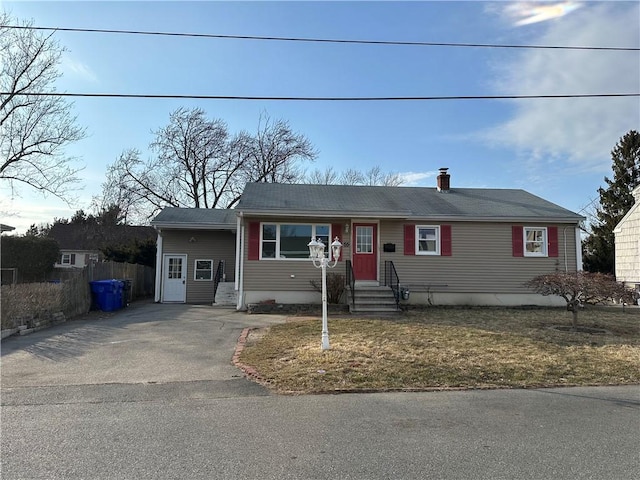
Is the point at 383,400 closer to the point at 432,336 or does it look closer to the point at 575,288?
the point at 432,336

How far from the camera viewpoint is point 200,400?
5172mm

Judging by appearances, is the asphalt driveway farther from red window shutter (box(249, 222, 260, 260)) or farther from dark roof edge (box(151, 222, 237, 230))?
dark roof edge (box(151, 222, 237, 230))

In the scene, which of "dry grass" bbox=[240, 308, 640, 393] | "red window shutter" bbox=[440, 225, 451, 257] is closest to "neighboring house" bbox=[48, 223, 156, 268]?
"red window shutter" bbox=[440, 225, 451, 257]

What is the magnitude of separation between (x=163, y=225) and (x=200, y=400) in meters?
13.0

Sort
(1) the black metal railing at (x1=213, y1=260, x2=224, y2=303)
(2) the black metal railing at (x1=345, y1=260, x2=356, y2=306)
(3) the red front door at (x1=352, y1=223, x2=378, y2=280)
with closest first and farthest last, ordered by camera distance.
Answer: (2) the black metal railing at (x1=345, y1=260, x2=356, y2=306) → (3) the red front door at (x1=352, y1=223, x2=378, y2=280) → (1) the black metal railing at (x1=213, y1=260, x2=224, y2=303)

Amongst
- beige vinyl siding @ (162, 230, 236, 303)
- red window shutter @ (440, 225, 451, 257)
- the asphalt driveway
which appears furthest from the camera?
beige vinyl siding @ (162, 230, 236, 303)

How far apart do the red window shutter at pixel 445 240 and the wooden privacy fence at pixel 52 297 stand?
12037 mm

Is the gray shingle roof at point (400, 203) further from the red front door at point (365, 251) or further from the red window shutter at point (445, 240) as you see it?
the red front door at point (365, 251)

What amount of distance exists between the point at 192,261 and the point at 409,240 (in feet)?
30.4

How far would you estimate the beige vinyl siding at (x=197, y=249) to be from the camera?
1778cm

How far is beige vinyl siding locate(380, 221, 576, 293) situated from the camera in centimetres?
1456

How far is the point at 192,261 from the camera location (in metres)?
17.9

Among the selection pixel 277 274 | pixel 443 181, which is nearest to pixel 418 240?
pixel 443 181

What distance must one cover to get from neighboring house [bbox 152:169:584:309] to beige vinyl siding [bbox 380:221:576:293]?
0.12 ft
